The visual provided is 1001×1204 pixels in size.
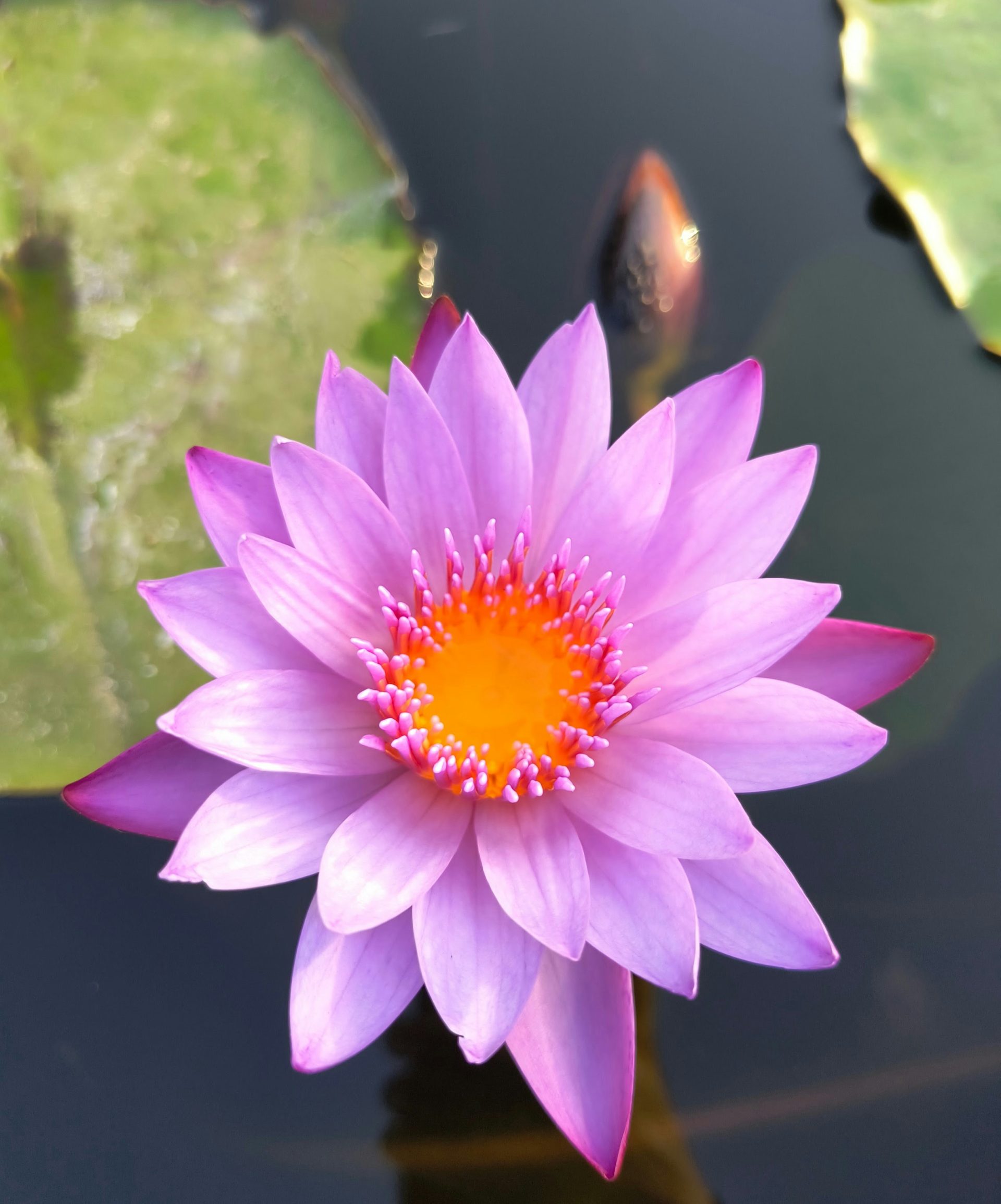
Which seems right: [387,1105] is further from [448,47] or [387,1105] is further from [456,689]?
[448,47]

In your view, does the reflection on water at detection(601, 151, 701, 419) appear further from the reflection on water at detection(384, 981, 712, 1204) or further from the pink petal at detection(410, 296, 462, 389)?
the reflection on water at detection(384, 981, 712, 1204)

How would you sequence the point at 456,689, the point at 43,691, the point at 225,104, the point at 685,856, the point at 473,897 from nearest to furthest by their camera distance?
the point at 685,856
the point at 473,897
the point at 456,689
the point at 43,691
the point at 225,104

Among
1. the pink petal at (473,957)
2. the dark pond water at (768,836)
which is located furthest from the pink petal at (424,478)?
the dark pond water at (768,836)

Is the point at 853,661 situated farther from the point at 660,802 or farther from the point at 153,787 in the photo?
the point at 153,787

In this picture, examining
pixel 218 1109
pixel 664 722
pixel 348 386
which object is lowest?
pixel 218 1109

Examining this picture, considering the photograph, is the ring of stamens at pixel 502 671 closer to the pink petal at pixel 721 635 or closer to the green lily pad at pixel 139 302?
the pink petal at pixel 721 635

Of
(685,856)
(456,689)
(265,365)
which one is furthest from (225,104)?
(685,856)
